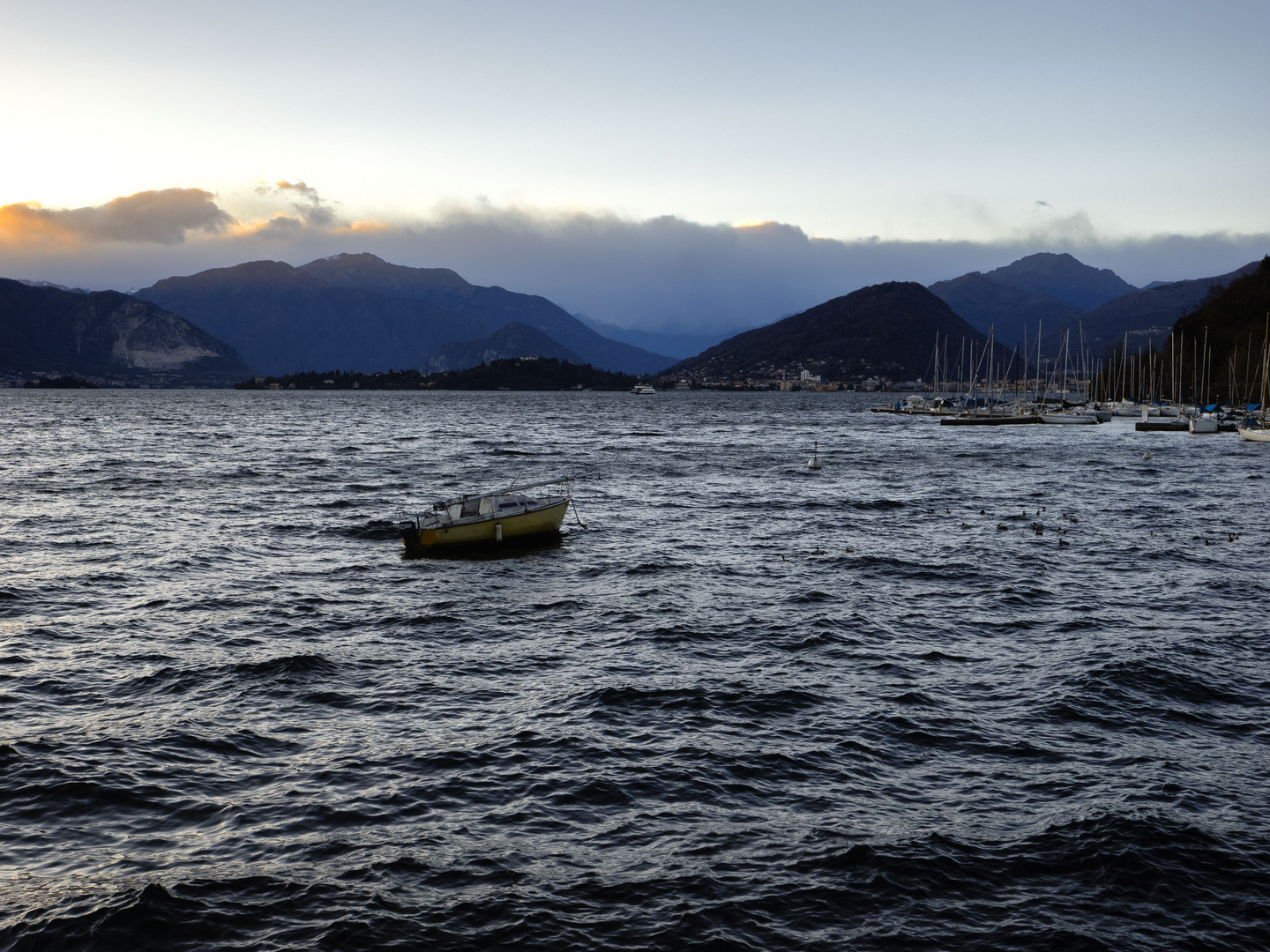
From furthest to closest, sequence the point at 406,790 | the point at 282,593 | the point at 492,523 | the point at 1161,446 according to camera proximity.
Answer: the point at 1161,446
the point at 492,523
the point at 282,593
the point at 406,790

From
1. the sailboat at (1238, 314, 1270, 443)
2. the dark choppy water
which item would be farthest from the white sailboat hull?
the dark choppy water

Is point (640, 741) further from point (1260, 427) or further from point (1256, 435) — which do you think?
point (1260, 427)

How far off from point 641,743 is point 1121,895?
31.1ft

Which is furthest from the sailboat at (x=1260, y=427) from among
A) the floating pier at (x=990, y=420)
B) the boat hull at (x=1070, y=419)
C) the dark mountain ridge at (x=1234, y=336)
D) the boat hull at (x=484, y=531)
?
the boat hull at (x=484, y=531)

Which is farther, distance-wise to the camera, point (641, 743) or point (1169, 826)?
point (641, 743)

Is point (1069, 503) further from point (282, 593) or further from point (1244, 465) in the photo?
point (282, 593)

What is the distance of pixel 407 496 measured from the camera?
6328 cm

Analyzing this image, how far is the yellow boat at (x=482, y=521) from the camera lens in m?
41.8

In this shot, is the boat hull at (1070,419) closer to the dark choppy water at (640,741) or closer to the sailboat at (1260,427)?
the sailboat at (1260,427)

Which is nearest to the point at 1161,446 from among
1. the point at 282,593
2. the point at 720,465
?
the point at 720,465

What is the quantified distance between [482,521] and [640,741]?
23.8 m

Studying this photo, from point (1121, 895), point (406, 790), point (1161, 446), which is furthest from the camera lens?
point (1161, 446)

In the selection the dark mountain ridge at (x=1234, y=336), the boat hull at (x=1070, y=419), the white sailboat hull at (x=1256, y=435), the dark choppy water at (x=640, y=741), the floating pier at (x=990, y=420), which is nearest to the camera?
the dark choppy water at (x=640, y=741)

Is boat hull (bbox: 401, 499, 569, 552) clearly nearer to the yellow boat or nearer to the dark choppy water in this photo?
the yellow boat
